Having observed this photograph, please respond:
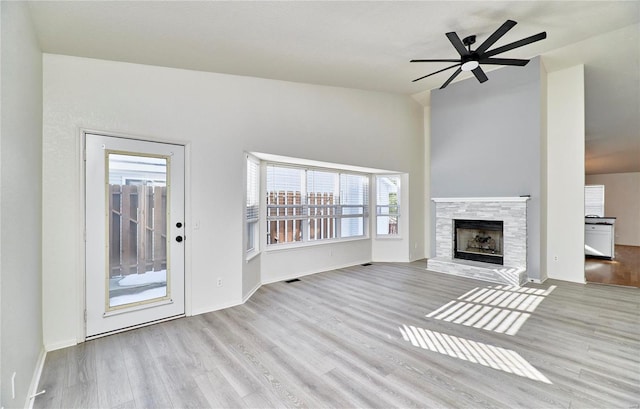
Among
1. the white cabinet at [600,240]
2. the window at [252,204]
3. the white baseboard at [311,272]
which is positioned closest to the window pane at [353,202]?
the white baseboard at [311,272]

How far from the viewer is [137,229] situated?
3109 mm

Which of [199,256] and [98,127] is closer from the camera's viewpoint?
[98,127]

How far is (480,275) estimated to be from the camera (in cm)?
500

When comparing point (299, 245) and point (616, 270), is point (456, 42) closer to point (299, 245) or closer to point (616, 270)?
point (299, 245)

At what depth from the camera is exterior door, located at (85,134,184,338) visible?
288 centimetres

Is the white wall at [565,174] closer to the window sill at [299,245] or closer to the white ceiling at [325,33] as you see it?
the white ceiling at [325,33]

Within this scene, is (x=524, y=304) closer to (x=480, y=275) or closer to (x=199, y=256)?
(x=480, y=275)

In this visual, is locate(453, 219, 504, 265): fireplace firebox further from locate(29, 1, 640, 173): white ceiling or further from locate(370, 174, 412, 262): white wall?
locate(29, 1, 640, 173): white ceiling

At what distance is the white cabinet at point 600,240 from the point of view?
262 inches

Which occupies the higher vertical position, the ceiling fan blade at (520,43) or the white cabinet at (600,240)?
the ceiling fan blade at (520,43)

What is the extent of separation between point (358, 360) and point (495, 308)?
2.26 meters

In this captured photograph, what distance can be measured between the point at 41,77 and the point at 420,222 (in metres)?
6.70

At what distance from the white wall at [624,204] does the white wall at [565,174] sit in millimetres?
7686

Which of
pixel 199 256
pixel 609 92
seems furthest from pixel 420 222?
pixel 199 256
